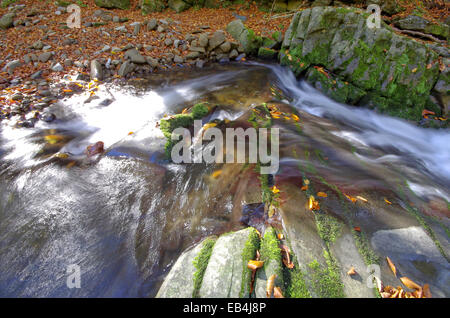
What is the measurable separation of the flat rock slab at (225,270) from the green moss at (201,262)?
38 mm

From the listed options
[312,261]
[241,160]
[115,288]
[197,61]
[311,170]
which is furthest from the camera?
[197,61]

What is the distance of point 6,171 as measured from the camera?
4059 millimetres

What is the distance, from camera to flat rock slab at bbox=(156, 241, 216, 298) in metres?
2.04

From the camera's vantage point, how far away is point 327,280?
78.3 inches

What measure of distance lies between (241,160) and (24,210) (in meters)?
3.34

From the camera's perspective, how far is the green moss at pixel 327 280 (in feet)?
6.32

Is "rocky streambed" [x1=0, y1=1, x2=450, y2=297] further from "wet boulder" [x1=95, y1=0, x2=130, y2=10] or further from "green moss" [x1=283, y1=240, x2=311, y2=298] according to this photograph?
"wet boulder" [x1=95, y1=0, x2=130, y2=10]

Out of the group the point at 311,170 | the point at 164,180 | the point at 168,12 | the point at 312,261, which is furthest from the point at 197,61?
the point at 312,261

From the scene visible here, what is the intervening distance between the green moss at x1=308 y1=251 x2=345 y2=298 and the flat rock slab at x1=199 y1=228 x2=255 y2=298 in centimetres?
66

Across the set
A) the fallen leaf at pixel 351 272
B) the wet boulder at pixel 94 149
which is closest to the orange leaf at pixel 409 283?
the fallen leaf at pixel 351 272
